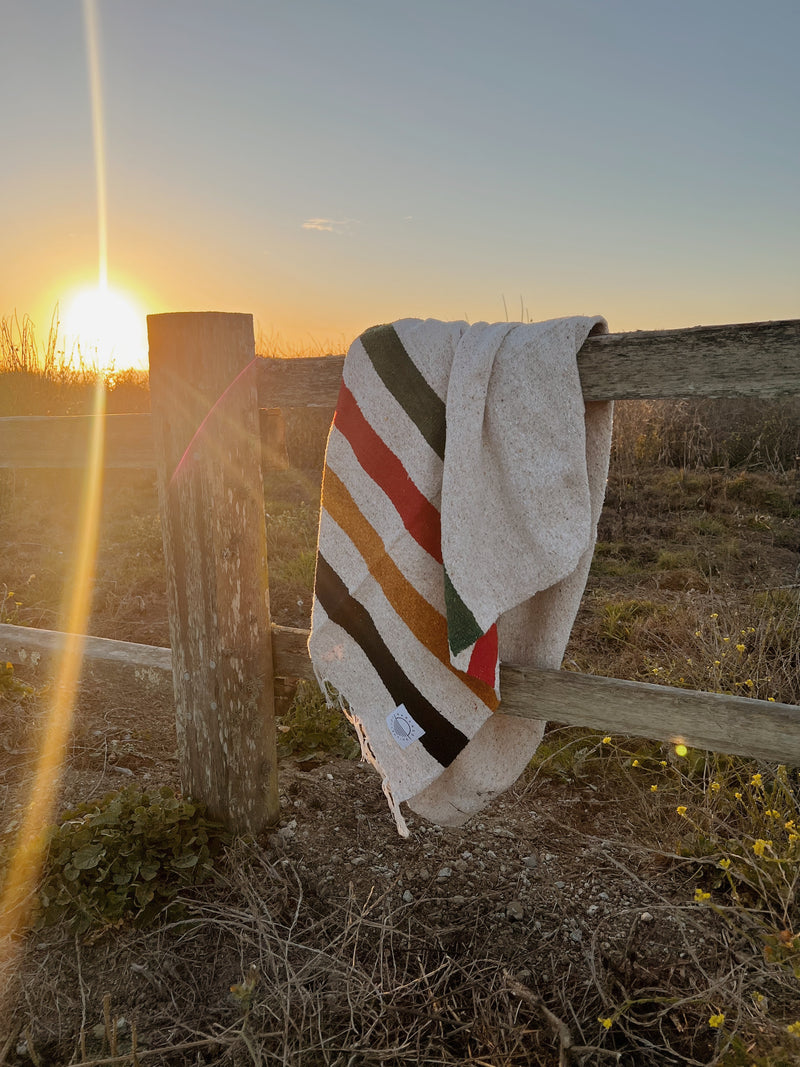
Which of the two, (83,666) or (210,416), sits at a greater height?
(210,416)

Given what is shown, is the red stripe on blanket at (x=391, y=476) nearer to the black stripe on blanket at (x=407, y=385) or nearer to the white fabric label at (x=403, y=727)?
the black stripe on blanket at (x=407, y=385)

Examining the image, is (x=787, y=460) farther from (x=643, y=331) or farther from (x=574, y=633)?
(x=643, y=331)

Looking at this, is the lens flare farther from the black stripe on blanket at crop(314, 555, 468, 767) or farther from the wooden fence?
the black stripe on blanket at crop(314, 555, 468, 767)

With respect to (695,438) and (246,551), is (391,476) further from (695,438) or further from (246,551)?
(695,438)

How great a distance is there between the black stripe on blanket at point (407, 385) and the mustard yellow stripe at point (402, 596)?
0.29m

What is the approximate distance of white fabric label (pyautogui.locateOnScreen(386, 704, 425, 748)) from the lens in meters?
1.99

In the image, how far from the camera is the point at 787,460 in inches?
353

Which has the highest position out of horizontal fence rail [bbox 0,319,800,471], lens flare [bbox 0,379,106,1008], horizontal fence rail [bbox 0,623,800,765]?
horizontal fence rail [bbox 0,319,800,471]

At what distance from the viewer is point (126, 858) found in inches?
90.3

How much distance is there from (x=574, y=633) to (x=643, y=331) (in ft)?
9.07

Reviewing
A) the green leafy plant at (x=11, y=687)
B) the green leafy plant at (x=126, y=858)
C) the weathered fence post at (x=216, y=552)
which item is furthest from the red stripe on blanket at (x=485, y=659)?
the green leafy plant at (x=11, y=687)

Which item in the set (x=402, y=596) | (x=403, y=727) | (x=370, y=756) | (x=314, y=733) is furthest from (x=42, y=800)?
(x=402, y=596)

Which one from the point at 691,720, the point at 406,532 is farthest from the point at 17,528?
the point at 691,720

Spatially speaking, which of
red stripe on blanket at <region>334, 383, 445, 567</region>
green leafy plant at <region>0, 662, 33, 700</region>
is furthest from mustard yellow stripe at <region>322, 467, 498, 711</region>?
green leafy plant at <region>0, 662, 33, 700</region>
